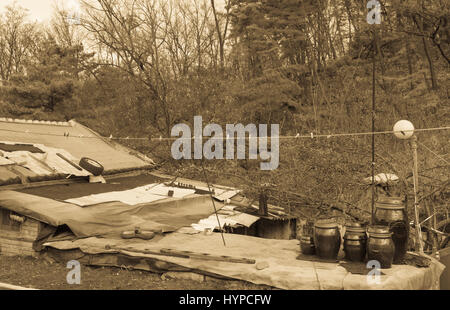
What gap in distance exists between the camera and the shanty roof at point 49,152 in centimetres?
1020

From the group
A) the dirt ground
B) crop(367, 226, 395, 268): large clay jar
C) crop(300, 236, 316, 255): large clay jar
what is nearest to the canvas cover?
the dirt ground

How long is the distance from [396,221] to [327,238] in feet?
3.06

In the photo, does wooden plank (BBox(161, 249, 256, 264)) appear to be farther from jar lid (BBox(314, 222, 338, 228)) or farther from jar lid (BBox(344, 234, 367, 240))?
jar lid (BBox(344, 234, 367, 240))

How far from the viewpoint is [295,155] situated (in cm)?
1178

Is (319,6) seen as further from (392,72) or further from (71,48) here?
(71,48)

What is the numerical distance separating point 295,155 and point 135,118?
1172 cm

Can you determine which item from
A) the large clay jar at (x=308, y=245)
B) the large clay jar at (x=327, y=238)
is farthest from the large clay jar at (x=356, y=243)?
the large clay jar at (x=308, y=245)

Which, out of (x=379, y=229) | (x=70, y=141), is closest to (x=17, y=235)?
(x=70, y=141)

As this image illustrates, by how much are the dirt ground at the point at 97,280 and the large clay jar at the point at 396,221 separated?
1.88 metres

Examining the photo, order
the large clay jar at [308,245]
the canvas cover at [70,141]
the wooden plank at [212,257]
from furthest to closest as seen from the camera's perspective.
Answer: the canvas cover at [70,141] < the large clay jar at [308,245] < the wooden plank at [212,257]

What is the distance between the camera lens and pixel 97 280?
22.5ft

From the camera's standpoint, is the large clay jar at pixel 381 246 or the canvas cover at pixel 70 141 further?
the canvas cover at pixel 70 141

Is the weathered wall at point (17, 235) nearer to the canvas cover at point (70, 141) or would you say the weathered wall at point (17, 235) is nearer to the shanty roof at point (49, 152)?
the shanty roof at point (49, 152)
